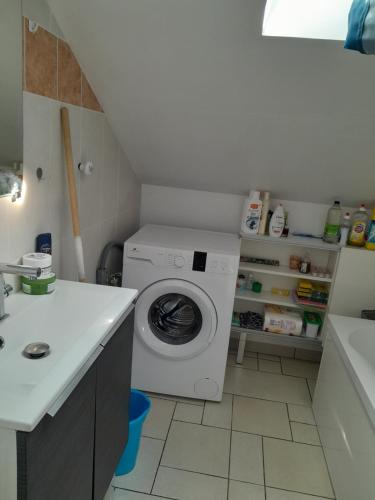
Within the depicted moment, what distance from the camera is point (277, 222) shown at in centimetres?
258

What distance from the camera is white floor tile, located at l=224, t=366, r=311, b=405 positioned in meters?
2.50

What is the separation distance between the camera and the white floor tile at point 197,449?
6.30 feet

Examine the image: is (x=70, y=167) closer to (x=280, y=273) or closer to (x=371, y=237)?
(x=280, y=273)

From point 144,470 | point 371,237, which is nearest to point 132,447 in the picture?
point 144,470

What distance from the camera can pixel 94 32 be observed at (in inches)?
64.7

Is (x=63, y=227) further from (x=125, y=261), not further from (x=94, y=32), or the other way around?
(x=94, y=32)

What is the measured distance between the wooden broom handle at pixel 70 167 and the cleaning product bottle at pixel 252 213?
1.20 m

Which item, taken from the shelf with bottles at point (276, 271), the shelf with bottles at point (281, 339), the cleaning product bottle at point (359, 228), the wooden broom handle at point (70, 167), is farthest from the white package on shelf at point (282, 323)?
the wooden broom handle at point (70, 167)

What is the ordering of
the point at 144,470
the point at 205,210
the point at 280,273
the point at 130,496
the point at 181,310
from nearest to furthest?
the point at 130,496 < the point at 144,470 < the point at 181,310 < the point at 280,273 < the point at 205,210

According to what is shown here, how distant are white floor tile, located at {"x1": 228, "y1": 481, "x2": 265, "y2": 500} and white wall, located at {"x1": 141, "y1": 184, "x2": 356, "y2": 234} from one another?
155cm

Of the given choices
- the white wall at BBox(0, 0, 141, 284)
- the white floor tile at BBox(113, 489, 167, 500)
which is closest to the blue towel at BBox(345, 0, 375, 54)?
the white wall at BBox(0, 0, 141, 284)

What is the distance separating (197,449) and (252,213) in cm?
139

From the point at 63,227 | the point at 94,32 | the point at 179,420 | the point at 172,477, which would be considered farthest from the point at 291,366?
the point at 94,32

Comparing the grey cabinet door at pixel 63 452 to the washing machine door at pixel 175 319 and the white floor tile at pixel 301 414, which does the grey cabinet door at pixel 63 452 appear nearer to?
the washing machine door at pixel 175 319
